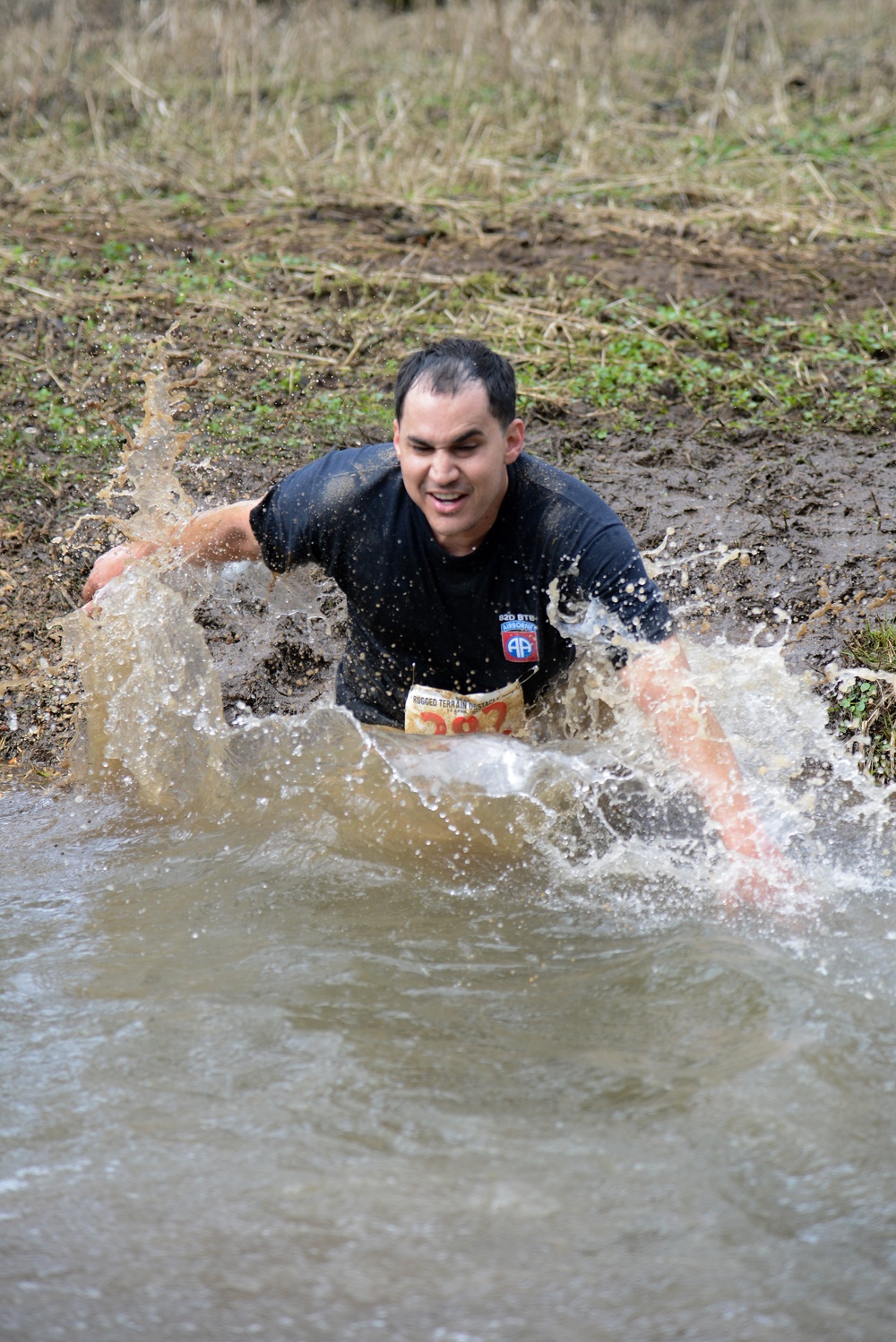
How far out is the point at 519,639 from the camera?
13.5 feet

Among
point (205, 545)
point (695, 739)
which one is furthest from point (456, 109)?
point (695, 739)

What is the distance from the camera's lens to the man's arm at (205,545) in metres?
4.35

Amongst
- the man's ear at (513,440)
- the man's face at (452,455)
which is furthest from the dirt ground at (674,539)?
the man's ear at (513,440)

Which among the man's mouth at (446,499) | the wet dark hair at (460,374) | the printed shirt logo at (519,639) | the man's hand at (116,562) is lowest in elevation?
the printed shirt logo at (519,639)

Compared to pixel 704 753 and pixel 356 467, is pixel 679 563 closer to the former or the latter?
pixel 356 467

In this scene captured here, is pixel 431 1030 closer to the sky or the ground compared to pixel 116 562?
closer to the ground

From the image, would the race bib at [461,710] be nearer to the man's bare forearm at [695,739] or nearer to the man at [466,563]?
the man at [466,563]

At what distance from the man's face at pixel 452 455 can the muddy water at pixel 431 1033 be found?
0.77 metres

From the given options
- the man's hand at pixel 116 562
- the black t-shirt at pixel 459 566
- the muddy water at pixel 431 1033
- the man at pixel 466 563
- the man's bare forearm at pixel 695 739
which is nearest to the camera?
the muddy water at pixel 431 1033

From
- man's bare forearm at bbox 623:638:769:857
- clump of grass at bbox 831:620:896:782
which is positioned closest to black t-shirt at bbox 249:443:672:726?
man's bare forearm at bbox 623:638:769:857

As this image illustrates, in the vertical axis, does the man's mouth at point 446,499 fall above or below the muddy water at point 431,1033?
above

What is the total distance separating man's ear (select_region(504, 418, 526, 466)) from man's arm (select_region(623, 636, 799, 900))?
733 mm

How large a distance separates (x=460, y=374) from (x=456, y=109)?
7.36 metres

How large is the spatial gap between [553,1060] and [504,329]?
5263 mm
